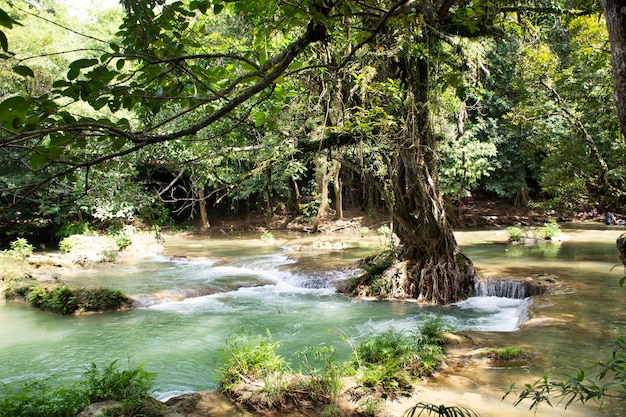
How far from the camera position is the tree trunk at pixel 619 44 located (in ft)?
5.99

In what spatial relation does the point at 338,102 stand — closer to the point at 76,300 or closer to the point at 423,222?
the point at 423,222

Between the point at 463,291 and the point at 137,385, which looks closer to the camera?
the point at 137,385

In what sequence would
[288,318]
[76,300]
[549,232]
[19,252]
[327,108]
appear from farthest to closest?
[549,232], [19,252], [76,300], [288,318], [327,108]

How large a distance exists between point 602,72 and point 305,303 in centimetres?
842

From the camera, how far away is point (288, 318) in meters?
9.26

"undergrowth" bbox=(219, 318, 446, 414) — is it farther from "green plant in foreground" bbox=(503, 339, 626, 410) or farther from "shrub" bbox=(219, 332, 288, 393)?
"green plant in foreground" bbox=(503, 339, 626, 410)

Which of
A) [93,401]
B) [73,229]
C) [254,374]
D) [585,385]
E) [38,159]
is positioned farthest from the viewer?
[73,229]

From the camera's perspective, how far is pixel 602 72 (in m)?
10.8

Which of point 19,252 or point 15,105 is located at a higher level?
point 15,105

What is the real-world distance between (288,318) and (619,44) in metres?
8.08

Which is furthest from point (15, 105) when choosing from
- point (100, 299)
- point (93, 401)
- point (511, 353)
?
point (100, 299)

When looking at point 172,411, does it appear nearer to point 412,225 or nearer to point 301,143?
point 301,143

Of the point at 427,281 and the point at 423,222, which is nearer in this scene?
the point at 423,222

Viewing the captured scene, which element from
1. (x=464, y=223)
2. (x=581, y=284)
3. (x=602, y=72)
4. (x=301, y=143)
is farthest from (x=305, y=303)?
(x=464, y=223)
